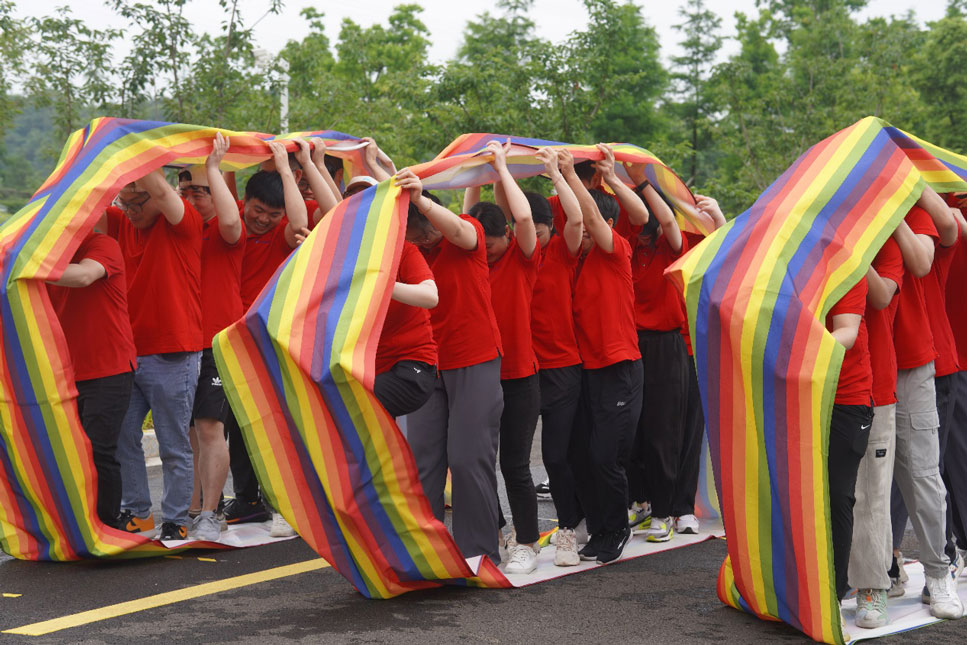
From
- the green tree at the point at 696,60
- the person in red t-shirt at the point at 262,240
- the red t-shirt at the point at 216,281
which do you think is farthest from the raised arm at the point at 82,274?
the green tree at the point at 696,60

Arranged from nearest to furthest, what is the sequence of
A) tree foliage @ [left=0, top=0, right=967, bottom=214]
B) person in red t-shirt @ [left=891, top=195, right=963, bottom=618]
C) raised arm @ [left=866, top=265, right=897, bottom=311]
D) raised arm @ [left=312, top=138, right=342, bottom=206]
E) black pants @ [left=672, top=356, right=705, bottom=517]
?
1. raised arm @ [left=866, top=265, right=897, bottom=311]
2. person in red t-shirt @ [left=891, top=195, right=963, bottom=618]
3. raised arm @ [left=312, top=138, right=342, bottom=206]
4. black pants @ [left=672, top=356, right=705, bottom=517]
5. tree foliage @ [left=0, top=0, right=967, bottom=214]

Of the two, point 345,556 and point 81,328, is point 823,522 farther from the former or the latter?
point 81,328

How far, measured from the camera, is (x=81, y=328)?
5.80m

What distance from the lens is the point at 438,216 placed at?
5.31m

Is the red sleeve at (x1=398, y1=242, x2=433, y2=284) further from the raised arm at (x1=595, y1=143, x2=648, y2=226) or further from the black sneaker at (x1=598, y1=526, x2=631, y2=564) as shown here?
the black sneaker at (x1=598, y1=526, x2=631, y2=564)

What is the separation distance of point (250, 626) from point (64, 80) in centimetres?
956

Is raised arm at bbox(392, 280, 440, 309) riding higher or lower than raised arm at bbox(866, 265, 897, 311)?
higher

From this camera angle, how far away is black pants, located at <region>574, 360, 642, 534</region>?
602 cm

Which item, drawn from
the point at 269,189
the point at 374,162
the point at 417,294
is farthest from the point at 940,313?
the point at 269,189

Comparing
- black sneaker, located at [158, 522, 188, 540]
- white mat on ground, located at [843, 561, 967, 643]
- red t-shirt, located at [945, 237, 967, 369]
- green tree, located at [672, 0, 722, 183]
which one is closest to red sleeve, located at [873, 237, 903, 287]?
red t-shirt, located at [945, 237, 967, 369]

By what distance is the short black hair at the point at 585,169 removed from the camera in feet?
21.0

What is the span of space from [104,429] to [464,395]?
6.04ft

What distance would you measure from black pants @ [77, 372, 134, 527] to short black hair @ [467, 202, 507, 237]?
6.39ft

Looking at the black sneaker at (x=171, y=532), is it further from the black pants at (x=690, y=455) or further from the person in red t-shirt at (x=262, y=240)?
the black pants at (x=690, y=455)
